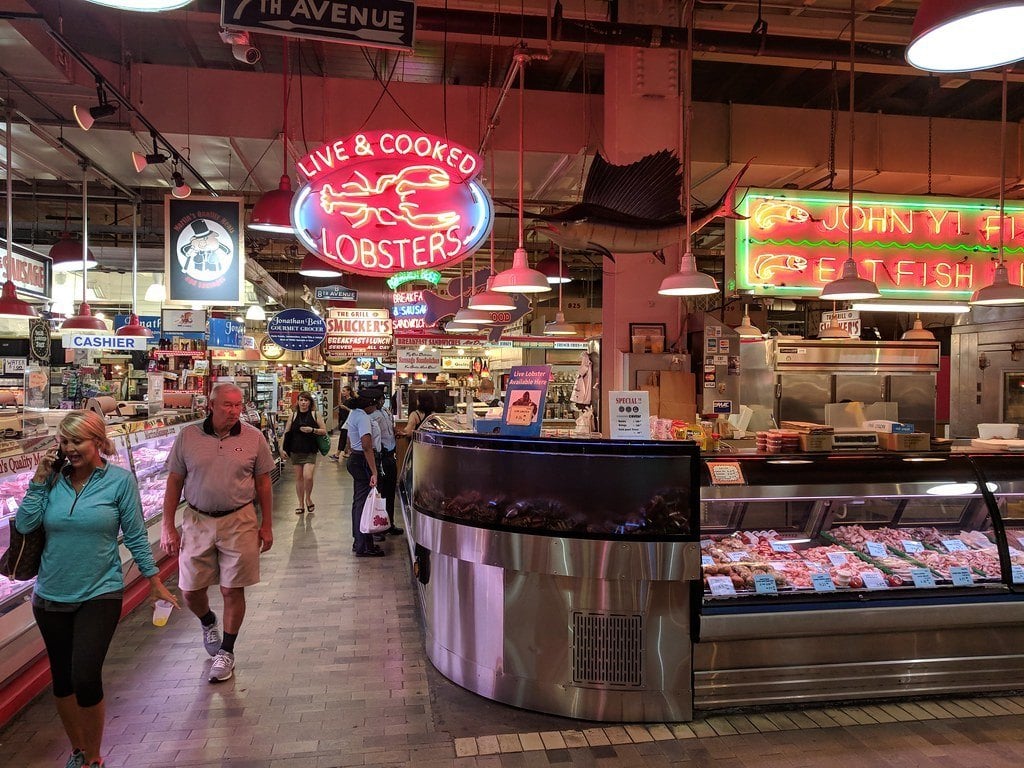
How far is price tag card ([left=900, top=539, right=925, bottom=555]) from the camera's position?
4.55 meters

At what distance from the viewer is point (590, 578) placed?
3834 mm

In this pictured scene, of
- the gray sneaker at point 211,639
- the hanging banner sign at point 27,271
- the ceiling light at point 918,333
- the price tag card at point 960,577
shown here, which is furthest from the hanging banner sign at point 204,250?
the ceiling light at point 918,333

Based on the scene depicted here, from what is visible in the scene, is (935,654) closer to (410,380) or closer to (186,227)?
(186,227)

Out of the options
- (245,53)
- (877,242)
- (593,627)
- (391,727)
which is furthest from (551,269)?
(391,727)

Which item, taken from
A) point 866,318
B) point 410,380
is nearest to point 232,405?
point 866,318

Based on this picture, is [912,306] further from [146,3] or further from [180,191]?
[180,191]

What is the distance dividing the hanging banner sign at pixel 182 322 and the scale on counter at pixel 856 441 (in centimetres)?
1306

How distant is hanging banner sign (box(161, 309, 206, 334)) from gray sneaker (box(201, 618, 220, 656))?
35.7 ft

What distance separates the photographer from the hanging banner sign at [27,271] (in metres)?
8.30

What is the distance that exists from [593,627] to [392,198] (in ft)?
10.5

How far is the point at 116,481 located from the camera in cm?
331

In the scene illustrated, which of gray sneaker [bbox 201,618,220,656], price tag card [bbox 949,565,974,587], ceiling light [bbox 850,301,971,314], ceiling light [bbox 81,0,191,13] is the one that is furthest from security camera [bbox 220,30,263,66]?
ceiling light [bbox 850,301,971,314]

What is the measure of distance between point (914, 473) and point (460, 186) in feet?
12.0

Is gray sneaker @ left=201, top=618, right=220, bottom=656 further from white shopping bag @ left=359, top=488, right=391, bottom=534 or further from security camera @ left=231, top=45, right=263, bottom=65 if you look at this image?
security camera @ left=231, top=45, right=263, bottom=65
